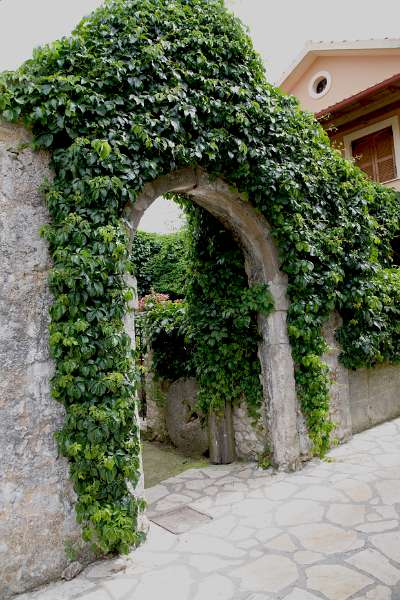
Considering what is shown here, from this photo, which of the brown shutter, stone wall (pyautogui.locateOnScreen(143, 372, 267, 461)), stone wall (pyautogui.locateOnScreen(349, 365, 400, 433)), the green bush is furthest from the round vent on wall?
stone wall (pyautogui.locateOnScreen(143, 372, 267, 461))

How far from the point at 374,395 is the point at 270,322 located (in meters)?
2.40

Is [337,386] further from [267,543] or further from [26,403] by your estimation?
[26,403]

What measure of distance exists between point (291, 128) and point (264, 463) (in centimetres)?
389

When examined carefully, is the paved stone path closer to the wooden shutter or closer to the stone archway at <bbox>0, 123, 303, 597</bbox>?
the stone archway at <bbox>0, 123, 303, 597</bbox>

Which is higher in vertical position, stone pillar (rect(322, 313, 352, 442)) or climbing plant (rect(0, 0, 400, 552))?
climbing plant (rect(0, 0, 400, 552))

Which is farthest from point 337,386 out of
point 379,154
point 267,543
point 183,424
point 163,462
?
point 379,154

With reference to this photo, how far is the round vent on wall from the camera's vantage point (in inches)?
517

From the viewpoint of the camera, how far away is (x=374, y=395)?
6129 mm

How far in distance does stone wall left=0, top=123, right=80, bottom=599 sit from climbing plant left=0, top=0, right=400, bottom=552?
0.40ft

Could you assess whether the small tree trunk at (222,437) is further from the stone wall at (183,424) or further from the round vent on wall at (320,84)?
the round vent on wall at (320,84)

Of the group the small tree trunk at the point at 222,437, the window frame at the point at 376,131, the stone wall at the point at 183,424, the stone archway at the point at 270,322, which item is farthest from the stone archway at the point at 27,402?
the window frame at the point at 376,131

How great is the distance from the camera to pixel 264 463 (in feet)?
15.7

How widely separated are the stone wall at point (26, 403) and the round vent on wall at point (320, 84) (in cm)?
1240

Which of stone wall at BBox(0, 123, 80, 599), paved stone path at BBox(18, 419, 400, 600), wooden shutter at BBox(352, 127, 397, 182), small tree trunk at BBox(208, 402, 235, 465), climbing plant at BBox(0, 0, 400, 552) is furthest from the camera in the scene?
wooden shutter at BBox(352, 127, 397, 182)
